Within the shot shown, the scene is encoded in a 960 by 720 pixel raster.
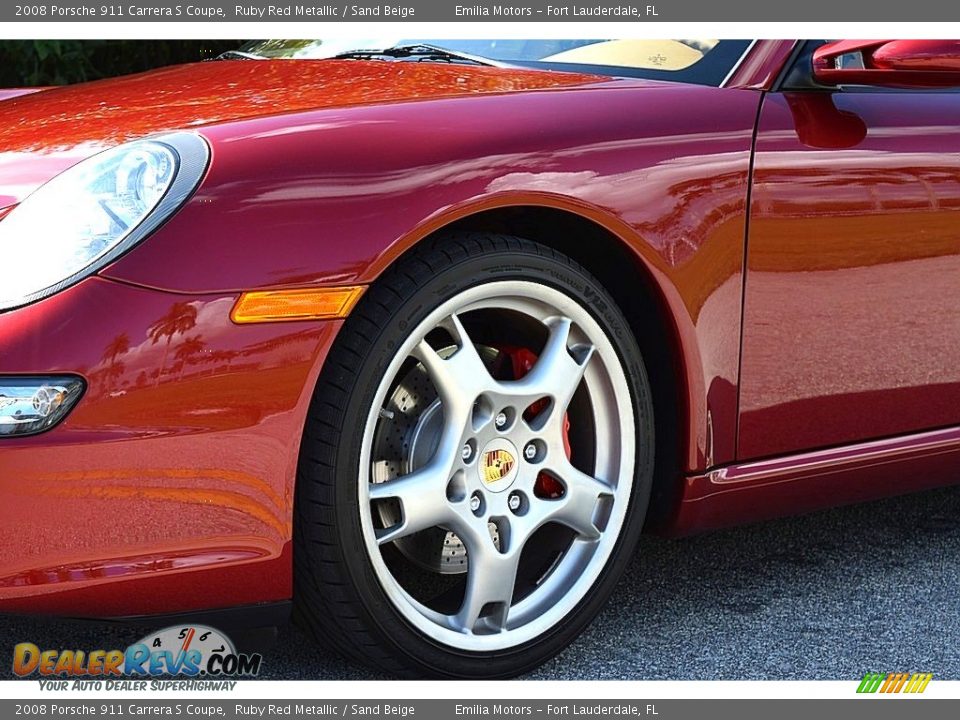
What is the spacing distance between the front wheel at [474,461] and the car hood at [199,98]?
381mm

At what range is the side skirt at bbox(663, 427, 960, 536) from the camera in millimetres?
2656

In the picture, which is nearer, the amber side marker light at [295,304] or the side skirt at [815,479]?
the amber side marker light at [295,304]

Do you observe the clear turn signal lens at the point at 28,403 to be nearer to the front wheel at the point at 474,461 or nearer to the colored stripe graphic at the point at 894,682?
the front wheel at the point at 474,461

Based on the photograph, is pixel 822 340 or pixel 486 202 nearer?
pixel 486 202

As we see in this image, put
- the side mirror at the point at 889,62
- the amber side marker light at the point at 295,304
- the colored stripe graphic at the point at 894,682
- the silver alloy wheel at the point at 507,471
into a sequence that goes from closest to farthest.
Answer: the amber side marker light at the point at 295,304 < the silver alloy wheel at the point at 507,471 < the colored stripe graphic at the point at 894,682 < the side mirror at the point at 889,62

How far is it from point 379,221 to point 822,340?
0.99 meters

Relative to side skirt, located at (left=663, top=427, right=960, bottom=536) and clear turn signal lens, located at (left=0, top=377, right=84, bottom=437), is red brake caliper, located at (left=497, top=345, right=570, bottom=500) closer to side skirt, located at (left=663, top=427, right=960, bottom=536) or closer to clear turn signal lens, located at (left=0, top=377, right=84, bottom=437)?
side skirt, located at (left=663, top=427, right=960, bottom=536)

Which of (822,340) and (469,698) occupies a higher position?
(822,340)

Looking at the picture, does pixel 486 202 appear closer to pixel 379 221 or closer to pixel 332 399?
pixel 379 221

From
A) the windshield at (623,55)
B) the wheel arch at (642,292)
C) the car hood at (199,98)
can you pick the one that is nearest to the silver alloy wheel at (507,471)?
the wheel arch at (642,292)

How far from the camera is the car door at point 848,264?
102 inches

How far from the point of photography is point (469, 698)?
2.31 meters
